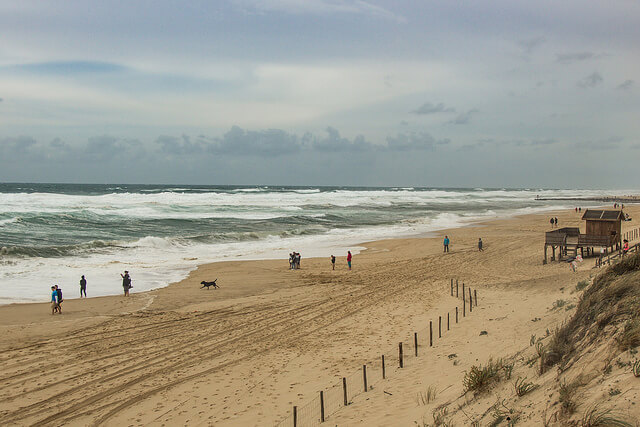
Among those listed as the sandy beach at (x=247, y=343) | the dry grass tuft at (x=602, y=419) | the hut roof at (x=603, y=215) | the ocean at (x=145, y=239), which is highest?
the hut roof at (x=603, y=215)

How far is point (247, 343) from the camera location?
1307 centimetres

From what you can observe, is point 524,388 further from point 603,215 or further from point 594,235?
point 603,215

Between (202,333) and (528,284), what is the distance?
12518 mm

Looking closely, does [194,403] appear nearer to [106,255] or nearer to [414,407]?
[414,407]

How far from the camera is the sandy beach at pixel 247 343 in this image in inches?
362

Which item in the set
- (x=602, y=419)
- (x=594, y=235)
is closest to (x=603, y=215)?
(x=594, y=235)

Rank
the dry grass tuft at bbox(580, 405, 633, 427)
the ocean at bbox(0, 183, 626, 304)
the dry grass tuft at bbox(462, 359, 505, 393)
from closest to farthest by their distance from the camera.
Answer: the dry grass tuft at bbox(580, 405, 633, 427) < the dry grass tuft at bbox(462, 359, 505, 393) < the ocean at bbox(0, 183, 626, 304)

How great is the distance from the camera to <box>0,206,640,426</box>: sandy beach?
920cm

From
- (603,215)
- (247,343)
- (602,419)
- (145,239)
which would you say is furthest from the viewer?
(145,239)

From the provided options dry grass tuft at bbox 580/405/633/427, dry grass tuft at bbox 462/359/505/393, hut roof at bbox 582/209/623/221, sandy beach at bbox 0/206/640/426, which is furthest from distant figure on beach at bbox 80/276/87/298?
hut roof at bbox 582/209/623/221

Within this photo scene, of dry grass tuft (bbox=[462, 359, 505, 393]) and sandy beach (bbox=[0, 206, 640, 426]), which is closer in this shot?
dry grass tuft (bbox=[462, 359, 505, 393])

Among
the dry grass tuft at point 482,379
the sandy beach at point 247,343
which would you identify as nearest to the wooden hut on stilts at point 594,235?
the sandy beach at point 247,343

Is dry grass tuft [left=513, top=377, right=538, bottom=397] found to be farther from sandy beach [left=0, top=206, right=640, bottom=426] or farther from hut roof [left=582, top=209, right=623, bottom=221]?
hut roof [left=582, top=209, right=623, bottom=221]

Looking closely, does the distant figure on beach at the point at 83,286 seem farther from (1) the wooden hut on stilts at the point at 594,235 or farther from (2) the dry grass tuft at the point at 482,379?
(1) the wooden hut on stilts at the point at 594,235
